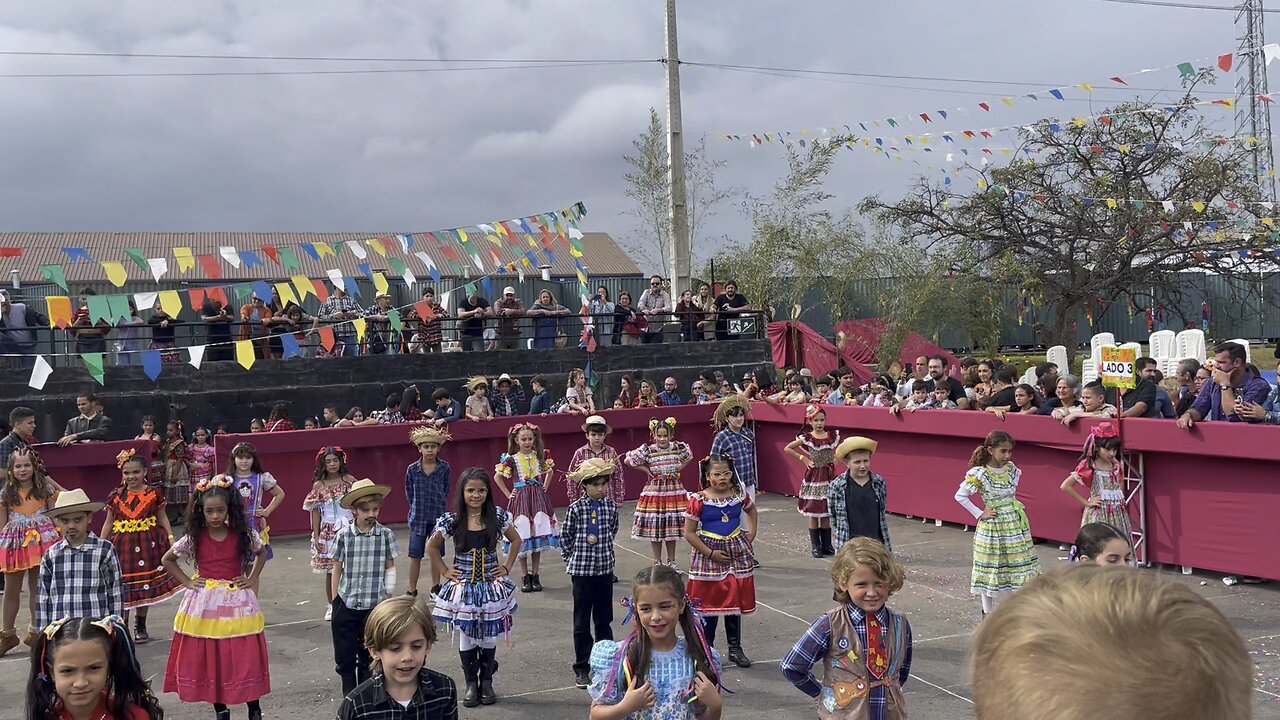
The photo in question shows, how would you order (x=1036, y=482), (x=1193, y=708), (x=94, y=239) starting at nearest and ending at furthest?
(x=1193, y=708), (x=1036, y=482), (x=94, y=239)

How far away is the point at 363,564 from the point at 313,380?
11.5m

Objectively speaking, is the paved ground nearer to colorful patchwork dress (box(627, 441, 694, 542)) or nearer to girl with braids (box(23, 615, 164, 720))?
colorful patchwork dress (box(627, 441, 694, 542))

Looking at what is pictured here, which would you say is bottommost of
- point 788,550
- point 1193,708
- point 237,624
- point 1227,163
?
point 788,550

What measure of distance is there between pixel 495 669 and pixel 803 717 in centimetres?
217

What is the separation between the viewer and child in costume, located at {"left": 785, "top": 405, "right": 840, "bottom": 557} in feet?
42.6

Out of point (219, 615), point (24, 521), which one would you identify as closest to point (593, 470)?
point (219, 615)

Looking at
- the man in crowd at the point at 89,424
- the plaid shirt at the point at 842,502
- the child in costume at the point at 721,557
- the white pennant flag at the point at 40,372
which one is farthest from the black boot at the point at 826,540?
the white pennant flag at the point at 40,372

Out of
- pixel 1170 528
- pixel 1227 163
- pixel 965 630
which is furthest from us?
pixel 1227 163

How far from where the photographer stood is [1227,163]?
1011 inches

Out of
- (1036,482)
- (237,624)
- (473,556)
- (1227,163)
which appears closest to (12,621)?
(237,624)

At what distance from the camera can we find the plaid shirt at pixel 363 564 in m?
7.56

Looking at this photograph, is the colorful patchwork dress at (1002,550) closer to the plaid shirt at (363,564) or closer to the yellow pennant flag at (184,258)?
the plaid shirt at (363,564)

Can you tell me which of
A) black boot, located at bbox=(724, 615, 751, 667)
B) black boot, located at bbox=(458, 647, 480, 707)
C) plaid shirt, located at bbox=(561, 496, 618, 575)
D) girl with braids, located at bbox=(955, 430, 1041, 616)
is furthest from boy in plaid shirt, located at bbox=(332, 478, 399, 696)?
girl with braids, located at bbox=(955, 430, 1041, 616)

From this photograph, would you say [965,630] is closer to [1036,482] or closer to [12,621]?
[1036,482]
